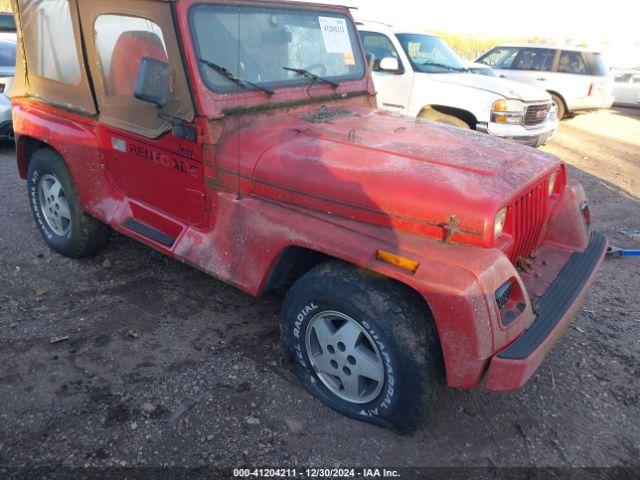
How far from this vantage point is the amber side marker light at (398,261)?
2295 millimetres

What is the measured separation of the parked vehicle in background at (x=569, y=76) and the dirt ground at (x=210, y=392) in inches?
345

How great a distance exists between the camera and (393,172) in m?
2.57

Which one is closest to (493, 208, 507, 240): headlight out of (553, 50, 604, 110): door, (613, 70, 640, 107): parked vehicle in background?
(553, 50, 604, 110): door

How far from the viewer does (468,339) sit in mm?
2207

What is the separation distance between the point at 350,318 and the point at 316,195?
652mm

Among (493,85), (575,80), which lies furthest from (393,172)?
(575,80)

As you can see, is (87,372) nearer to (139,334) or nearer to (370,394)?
(139,334)

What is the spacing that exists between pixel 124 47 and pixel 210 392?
221 cm

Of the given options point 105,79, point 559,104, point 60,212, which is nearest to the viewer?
point 105,79

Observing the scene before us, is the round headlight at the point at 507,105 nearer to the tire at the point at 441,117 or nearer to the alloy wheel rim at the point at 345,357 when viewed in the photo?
the tire at the point at 441,117

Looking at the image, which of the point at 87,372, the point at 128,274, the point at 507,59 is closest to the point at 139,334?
the point at 87,372

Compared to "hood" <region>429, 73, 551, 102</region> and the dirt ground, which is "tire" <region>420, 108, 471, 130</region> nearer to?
"hood" <region>429, 73, 551, 102</region>

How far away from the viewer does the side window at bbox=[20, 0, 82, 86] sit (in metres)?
3.57

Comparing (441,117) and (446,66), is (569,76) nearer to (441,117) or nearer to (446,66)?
(446,66)
